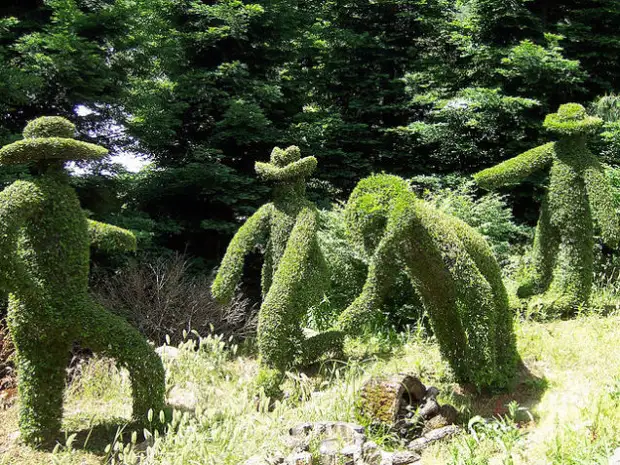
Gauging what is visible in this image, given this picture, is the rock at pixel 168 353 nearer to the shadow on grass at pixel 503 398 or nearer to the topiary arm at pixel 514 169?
the shadow on grass at pixel 503 398

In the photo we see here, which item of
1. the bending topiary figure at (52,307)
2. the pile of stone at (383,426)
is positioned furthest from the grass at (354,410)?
the bending topiary figure at (52,307)

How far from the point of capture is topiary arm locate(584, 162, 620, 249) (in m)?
6.28

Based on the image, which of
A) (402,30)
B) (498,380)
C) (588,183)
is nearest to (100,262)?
(498,380)

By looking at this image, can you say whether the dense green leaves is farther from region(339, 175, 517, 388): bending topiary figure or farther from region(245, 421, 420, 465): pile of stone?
region(245, 421, 420, 465): pile of stone

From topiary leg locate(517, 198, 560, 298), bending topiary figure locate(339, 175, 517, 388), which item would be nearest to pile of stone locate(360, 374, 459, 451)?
bending topiary figure locate(339, 175, 517, 388)

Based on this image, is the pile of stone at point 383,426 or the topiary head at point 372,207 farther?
the topiary head at point 372,207

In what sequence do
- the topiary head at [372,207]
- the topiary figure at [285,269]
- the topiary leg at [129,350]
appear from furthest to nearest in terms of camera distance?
the topiary figure at [285,269]
the topiary head at [372,207]
the topiary leg at [129,350]

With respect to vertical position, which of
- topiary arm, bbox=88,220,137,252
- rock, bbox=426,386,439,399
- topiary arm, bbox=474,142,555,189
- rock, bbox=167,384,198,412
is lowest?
rock, bbox=167,384,198,412

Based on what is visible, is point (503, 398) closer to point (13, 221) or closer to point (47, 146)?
point (13, 221)

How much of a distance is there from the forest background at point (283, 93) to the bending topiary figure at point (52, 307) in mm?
2588

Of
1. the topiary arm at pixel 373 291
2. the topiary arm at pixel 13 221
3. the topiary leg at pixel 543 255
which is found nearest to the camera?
the topiary arm at pixel 13 221

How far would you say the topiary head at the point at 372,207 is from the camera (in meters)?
4.65

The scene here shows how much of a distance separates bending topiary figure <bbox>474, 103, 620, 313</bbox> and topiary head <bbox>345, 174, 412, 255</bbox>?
2.14 metres

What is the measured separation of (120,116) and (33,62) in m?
1.44
